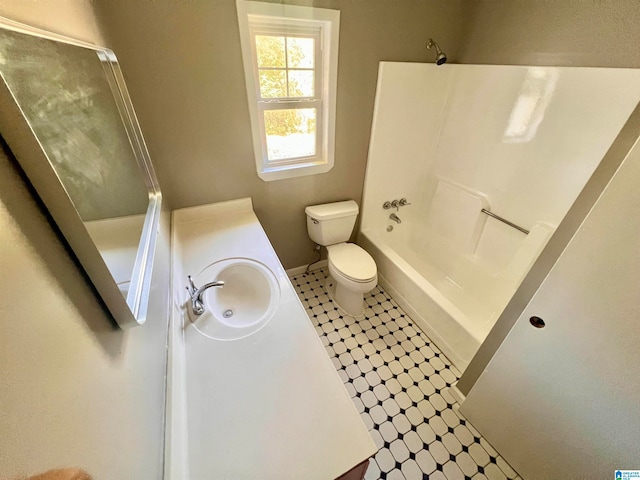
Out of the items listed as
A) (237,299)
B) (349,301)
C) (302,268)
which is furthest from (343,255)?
(237,299)

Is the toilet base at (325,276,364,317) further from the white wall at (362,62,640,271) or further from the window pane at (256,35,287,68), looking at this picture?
the window pane at (256,35,287,68)

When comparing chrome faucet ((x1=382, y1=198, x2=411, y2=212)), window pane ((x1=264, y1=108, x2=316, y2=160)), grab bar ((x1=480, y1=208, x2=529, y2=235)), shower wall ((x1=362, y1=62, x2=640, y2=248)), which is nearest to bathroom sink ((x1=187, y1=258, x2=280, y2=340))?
window pane ((x1=264, y1=108, x2=316, y2=160))

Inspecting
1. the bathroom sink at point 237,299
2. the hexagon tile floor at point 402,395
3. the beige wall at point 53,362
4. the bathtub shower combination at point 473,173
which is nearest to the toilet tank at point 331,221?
the bathtub shower combination at point 473,173

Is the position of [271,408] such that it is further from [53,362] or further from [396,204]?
[396,204]

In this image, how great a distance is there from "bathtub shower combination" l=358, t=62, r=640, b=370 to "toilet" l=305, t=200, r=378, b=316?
261mm

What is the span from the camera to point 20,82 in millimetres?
392

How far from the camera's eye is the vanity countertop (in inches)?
28.7

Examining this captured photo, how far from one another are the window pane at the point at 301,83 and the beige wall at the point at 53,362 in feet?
4.00

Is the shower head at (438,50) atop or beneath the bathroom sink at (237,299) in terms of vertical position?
atop

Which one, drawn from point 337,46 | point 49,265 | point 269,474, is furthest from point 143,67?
point 269,474

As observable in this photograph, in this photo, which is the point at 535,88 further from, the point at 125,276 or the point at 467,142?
the point at 125,276

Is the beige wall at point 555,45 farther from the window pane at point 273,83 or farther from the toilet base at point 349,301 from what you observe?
the window pane at point 273,83

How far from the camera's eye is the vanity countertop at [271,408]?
2.39ft

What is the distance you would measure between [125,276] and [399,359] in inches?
64.7
